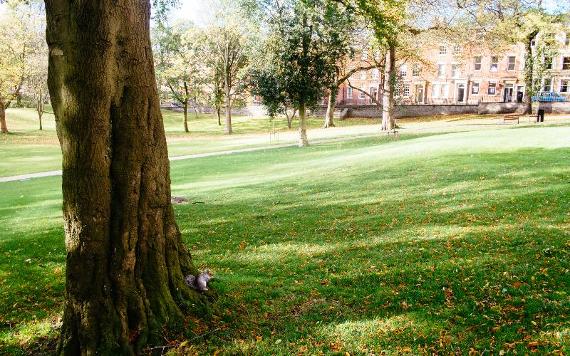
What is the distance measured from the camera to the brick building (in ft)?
213

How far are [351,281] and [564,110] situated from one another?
201ft

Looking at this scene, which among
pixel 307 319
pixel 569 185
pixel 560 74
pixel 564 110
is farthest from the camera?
pixel 560 74

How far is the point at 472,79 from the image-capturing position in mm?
69750

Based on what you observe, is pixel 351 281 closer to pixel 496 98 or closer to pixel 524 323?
pixel 524 323

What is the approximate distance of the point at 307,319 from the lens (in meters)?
5.57

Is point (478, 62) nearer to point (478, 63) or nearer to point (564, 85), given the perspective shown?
point (478, 63)

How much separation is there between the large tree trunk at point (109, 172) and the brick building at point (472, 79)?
62791 mm

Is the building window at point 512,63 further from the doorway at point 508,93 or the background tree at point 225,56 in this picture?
the background tree at point 225,56

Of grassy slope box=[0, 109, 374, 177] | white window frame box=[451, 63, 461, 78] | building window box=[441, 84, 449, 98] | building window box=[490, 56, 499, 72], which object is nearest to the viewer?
grassy slope box=[0, 109, 374, 177]

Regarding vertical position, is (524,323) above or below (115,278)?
below

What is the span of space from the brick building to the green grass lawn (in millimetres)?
54603

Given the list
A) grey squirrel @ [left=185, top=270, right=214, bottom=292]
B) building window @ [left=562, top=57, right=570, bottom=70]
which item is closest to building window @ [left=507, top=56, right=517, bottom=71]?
building window @ [left=562, top=57, right=570, bottom=70]

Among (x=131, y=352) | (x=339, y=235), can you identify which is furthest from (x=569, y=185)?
(x=131, y=352)

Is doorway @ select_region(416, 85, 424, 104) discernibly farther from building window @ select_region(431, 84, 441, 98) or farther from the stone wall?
the stone wall
